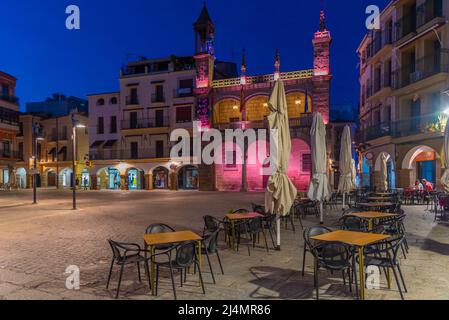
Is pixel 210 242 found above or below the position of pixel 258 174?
below

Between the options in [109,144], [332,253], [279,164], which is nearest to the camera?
[332,253]

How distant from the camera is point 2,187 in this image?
146 feet

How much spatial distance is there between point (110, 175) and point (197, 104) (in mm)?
15386

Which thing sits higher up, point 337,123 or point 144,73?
point 144,73

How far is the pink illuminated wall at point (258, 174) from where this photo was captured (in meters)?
31.3

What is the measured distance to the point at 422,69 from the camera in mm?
21438

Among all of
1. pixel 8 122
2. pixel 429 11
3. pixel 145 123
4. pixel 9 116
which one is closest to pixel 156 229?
pixel 429 11

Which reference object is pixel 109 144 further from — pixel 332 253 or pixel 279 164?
pixel 332 253

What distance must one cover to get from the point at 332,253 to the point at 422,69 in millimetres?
20901

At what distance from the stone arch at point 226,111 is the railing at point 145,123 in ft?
20.6

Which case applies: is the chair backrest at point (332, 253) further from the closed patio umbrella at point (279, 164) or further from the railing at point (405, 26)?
the railing at point (405, 26)

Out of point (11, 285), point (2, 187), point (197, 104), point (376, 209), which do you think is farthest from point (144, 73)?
point (11, 285)
